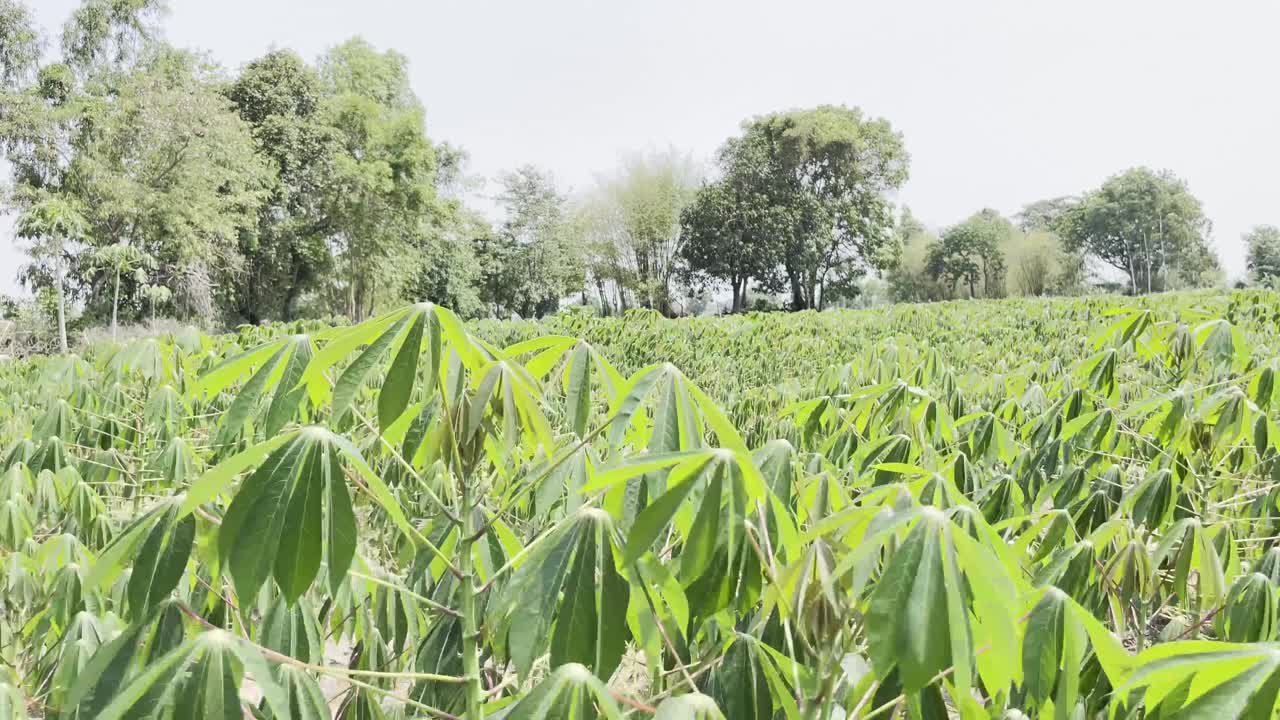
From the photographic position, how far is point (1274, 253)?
128 feet

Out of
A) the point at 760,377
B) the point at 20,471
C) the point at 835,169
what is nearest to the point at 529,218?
the point at 835,169

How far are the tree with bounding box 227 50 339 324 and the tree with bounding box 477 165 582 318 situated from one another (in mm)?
11700

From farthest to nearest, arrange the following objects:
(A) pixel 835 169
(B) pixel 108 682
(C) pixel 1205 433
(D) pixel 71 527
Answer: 1. (A) pixel 835 169
2. (D) pixel 71 527
3. (C) pixel 1205 433
4. (B) pixel 108 682

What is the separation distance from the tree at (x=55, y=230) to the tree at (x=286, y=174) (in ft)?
17.5

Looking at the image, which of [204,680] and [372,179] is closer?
[204,680]

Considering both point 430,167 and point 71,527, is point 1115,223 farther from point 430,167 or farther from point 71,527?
point 71,527

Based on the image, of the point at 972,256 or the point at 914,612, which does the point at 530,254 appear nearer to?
the point at 972,256

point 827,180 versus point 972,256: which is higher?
point 827,180

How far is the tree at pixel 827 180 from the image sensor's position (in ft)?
101

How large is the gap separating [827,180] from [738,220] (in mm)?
4333

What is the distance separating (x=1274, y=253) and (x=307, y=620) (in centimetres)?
5240

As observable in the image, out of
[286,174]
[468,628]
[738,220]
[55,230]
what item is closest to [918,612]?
[468,628]

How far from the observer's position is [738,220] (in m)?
31.9

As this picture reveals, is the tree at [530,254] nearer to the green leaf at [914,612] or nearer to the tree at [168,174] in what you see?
the tree at [168,174]
